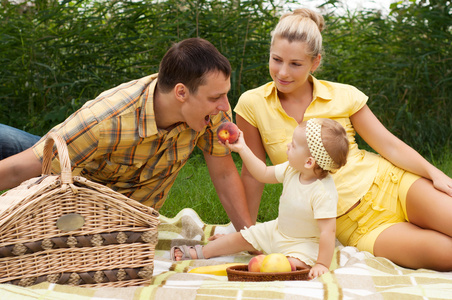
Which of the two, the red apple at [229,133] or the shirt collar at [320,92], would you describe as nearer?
the red apple at [229,133]

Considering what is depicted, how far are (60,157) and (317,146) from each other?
1.06m

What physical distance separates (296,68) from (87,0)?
119 inches

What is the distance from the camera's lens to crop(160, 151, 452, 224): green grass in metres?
3.77

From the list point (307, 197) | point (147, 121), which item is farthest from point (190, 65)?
point (307, 197)

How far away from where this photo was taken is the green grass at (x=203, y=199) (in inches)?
148

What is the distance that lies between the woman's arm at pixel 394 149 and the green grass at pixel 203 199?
98cm

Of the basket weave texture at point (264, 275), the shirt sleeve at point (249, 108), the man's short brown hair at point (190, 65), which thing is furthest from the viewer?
the shirt sleeve at point (249, 108)

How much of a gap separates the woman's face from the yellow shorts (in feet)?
2.15

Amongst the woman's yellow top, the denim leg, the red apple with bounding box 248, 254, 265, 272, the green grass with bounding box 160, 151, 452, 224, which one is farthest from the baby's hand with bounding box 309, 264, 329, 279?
the denim leg

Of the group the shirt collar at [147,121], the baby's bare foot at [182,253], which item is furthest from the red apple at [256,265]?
the shirt collar at [147,121]

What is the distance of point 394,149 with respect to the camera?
115 inches

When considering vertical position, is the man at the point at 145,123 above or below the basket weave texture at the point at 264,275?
above

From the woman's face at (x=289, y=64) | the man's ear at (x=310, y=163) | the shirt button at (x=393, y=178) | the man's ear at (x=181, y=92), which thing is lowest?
the shirt button at (x=393, y=178)

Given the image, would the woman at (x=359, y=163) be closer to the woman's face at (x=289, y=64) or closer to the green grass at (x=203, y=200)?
the woman's face at (x=289, y=64)
